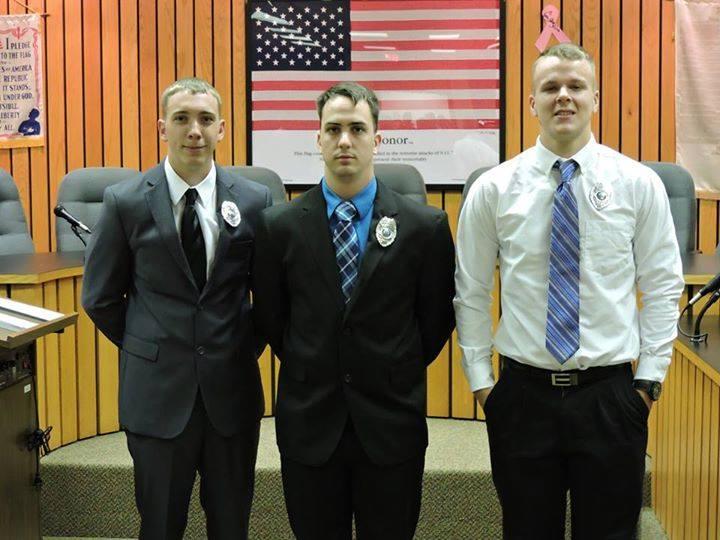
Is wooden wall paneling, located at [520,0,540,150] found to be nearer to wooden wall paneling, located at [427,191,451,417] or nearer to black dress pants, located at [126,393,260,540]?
wooden wall paneling, located at [427,191,451,417]

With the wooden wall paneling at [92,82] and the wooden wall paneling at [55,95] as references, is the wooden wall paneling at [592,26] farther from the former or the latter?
the wooden wall paneling at [55,95]

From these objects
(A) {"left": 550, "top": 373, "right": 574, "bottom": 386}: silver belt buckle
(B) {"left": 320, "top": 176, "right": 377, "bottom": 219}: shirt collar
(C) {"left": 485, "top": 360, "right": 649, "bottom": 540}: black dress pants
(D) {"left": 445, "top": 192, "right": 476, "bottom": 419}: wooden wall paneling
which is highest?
(B) {"left": 320, "top": 176, "right": 377, "bottom": 219}: shirt collar

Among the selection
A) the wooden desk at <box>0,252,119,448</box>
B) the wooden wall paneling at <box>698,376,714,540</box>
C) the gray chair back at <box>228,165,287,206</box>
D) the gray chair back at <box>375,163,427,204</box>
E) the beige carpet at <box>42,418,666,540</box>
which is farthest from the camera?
the gray chair back at <box>228,165,287,206</box>

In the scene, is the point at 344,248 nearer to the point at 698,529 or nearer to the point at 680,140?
the point at 698,529

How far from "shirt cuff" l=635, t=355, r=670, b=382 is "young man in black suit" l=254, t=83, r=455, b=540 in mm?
513

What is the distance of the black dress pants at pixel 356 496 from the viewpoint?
2.07 m

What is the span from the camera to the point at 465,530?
3.16 meters

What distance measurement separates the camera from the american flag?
17.7 feet

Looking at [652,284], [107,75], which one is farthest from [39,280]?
[107,75]

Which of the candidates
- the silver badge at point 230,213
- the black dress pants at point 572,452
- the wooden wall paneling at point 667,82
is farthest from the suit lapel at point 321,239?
the wooden wall paneling at point 667,82

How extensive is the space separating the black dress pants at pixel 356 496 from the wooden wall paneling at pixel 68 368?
5.83 ft

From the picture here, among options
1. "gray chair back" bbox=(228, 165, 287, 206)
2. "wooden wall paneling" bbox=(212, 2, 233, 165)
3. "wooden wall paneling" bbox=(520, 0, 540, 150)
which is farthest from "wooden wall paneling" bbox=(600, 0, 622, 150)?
"wooden wall paneling" bbox=(212, 2, 233, 165)

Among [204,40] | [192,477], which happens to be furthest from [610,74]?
[192,477]

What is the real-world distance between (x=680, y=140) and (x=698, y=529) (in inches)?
134
